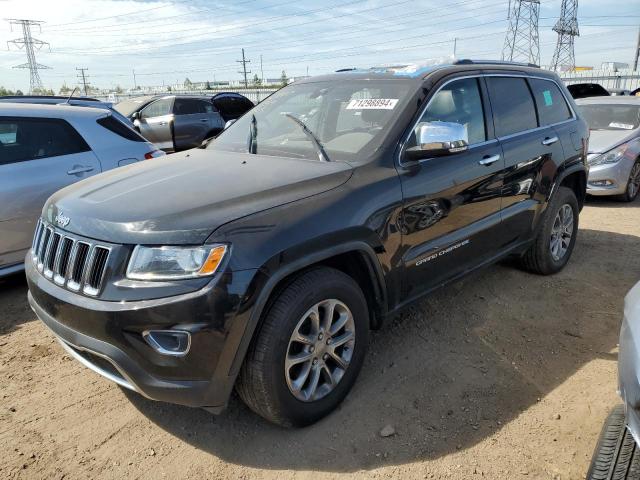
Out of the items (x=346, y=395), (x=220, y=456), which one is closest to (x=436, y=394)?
(x=346, y=395)

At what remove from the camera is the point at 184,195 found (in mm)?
2457

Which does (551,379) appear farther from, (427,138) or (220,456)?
(220,456)

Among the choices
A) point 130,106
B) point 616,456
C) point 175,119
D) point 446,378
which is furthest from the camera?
point 130,106

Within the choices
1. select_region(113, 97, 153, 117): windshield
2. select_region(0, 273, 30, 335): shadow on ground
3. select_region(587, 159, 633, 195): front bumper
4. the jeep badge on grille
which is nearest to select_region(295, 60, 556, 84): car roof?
the jeep badge on grille

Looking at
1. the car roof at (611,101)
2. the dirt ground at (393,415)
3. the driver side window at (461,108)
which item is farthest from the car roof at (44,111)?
the car roof at (611,101)

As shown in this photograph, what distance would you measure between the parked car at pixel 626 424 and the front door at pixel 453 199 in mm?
1213

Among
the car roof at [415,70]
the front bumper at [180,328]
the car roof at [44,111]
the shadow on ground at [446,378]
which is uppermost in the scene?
the car roof at [415,70]

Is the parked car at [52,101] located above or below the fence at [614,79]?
below

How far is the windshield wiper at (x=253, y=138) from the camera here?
3350 mm

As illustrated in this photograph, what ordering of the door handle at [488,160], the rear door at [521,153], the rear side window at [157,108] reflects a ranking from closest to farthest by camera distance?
the door handle at [488,160], the rear door at [521,153], the rear side window at [157,108]

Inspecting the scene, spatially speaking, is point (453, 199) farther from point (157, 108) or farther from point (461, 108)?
point (157, 108)

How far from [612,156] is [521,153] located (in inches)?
188

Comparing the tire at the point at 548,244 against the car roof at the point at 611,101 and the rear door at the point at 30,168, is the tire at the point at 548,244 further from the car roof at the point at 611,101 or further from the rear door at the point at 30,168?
the car roof at the point at 611,101

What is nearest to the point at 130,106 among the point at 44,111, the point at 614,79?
the point at 44,111
